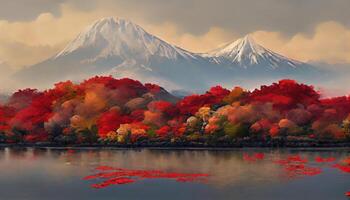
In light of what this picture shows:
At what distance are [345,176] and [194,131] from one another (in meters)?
23.7

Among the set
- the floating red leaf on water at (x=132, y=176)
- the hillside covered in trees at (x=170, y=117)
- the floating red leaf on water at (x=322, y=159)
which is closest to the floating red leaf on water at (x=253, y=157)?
the floating red leaf on water at (x=322, y=159)

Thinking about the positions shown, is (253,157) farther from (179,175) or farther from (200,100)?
(200,100)

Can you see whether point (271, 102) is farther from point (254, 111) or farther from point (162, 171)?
point (162, 171)

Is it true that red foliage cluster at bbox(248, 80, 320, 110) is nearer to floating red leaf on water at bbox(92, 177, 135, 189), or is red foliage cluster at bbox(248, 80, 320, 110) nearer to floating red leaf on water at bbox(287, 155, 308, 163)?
floating red leaf on water at bbox(287, 155, 308, 163)

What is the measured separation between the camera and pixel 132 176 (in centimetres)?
3262

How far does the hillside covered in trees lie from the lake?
473cm

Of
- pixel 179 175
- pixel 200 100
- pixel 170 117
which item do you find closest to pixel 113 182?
pixel 179 175

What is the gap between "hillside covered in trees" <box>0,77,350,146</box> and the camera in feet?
170

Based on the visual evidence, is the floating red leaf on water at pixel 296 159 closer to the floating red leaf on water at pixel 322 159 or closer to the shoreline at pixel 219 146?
the floating red leaf on water at pixel 322 159

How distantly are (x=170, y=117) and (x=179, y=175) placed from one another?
84.4 feet

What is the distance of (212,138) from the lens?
51.6 metres

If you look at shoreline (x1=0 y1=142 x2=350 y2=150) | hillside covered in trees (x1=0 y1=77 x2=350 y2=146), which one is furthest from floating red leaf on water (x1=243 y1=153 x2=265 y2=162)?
hillside covered in trees (x1=0 y1=77 x2=350 y2=146)

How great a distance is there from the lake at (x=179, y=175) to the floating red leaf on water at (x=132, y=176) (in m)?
0.06

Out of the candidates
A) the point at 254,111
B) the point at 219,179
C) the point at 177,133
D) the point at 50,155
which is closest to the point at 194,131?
the point at 177,133
